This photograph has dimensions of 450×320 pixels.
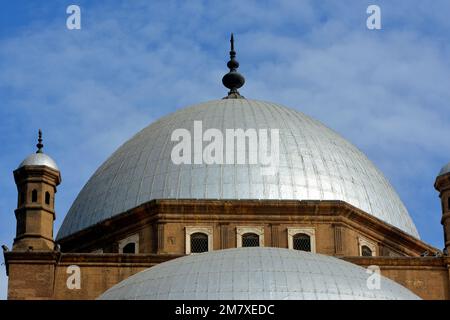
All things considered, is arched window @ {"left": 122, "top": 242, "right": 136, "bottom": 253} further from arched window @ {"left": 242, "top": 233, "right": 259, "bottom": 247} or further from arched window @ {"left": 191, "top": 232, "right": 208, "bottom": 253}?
arched window @ {"left": 242, "top": 233, "right": 259, "bottom": 247}

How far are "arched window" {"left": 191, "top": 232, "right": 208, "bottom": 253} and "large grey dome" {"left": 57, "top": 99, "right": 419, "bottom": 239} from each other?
1.38 m

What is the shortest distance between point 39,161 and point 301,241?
7.50 metres

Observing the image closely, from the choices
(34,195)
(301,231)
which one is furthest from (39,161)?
(301,231)

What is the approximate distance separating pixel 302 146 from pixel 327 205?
3.41 metres

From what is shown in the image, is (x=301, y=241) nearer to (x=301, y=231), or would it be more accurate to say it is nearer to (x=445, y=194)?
(x=301, y=231)

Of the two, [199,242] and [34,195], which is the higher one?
[34,195]

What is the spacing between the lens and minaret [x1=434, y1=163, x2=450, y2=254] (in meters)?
44.7

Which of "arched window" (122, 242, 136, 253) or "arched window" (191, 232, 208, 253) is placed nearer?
"arched window" (191, 232, 208, 253)

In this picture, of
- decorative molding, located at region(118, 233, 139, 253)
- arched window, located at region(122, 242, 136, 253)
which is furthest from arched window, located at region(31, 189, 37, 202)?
arched window, located at region(122, 242, 136, 253)

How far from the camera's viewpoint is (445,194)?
45.0m

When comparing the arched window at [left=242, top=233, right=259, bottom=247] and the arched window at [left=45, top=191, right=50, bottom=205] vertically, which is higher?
the arched window at [left=45, top=191, right=50, bottom=205]

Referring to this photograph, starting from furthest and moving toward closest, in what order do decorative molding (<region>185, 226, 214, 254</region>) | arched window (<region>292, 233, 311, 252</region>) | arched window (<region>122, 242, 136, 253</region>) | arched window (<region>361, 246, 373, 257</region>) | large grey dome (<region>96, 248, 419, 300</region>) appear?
arched window (<region>361, 246, 373, 257</region>), arched window (<region>122, 242, 136, 253</region>), arched window (<region>292, 233, 311, 252</region>), decorative molding (<region>185, 226, 214, 254</region>), large grey dome (<region>96, 248, 419, 300</region>)

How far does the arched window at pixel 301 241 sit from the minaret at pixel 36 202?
6.59 meters

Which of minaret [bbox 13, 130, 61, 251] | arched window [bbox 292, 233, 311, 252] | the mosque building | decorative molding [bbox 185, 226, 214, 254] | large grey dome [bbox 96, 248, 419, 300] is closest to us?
large grey dome [bbox 96, 248, 419, 300]
